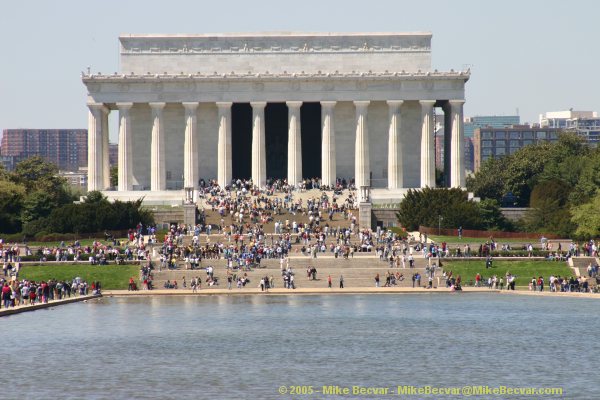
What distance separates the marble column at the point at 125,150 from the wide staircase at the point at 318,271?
42267 millimetres

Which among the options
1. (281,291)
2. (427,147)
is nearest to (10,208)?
(427,147)

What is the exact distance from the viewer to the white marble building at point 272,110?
156500 millimetres

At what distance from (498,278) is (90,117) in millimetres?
61299

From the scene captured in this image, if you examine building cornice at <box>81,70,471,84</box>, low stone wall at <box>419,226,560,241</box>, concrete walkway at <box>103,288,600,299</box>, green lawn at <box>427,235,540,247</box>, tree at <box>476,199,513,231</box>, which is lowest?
concrete walkway at <box>103,288,600,299</box>

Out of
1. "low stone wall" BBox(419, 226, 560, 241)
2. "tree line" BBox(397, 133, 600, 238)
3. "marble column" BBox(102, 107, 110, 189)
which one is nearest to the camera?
"low stone wall" BBox(419, 226, 560, 241)

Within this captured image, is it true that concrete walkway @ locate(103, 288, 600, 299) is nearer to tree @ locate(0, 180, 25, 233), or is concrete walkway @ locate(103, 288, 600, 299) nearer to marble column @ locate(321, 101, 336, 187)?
tree @ locate(0, 180, 25, 233)

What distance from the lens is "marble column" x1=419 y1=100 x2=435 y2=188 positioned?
516 feet

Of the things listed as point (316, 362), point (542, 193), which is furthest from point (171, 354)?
point (542, 193)

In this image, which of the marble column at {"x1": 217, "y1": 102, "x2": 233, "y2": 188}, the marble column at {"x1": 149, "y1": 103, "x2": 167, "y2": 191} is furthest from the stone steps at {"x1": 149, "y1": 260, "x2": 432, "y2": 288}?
the marble column at {"x1": 149, "y1": 103, "x2": 167, "y2": 191}

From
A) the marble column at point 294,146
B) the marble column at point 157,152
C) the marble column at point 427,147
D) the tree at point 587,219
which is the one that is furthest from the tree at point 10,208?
the tree at point 587,219

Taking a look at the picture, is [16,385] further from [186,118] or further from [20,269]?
[186,118]

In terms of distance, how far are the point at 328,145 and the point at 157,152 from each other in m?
18.0

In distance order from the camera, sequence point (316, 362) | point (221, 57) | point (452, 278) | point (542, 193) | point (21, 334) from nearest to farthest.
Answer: point (316, 362) → point (21, 334) → point (452, 278) → point (542, 193) → point (221, 57)

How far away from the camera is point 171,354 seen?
2820 inches
